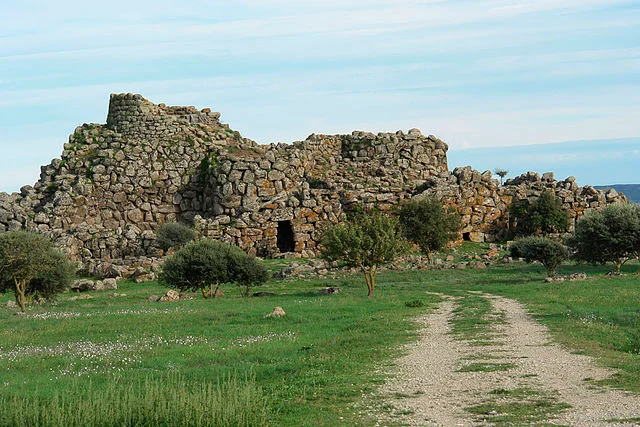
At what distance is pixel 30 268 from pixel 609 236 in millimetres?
25688

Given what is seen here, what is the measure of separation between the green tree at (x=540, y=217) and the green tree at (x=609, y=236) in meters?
14.6

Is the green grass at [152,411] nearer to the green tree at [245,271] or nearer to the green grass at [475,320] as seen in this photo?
the green grass at [475,320]

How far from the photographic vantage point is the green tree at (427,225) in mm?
47281

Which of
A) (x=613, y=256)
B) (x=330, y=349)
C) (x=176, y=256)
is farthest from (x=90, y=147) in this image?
(x=330, y=349)

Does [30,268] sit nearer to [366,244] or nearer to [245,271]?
[245,271]

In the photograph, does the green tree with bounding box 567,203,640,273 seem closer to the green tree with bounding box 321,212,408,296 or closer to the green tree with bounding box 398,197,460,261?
the green tree with bounding box 398,197,460,261

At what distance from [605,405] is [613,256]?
103 feet

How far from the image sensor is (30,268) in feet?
102

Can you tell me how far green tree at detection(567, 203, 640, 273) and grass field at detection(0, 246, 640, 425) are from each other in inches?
181

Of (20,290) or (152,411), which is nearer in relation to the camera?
(152,411)

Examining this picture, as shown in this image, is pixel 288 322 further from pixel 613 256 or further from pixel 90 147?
pixel 90 147

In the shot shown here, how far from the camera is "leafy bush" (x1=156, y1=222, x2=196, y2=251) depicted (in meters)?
49.3

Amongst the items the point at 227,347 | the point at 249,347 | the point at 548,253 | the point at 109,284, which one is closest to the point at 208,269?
the point at 109,284

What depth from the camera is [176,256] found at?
35094mm
